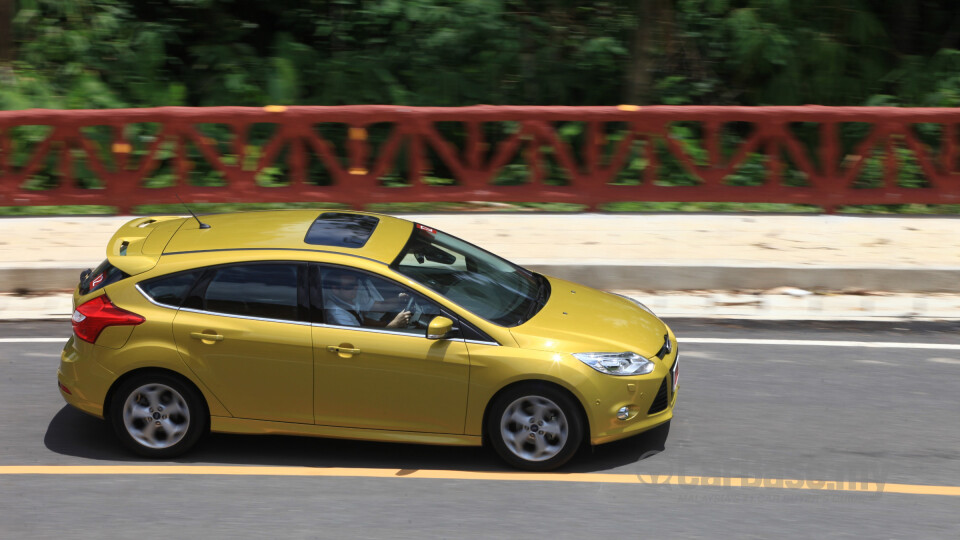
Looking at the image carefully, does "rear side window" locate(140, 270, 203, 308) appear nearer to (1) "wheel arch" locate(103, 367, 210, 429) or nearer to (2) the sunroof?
(1) "wheel arch" locate(103, 367, 210, 429)

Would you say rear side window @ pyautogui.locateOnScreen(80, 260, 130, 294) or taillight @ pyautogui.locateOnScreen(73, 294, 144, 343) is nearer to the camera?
taillight @ pyautogui.locateOnScreen(73, 294, 144, 343)

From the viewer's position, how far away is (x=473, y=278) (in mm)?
6965

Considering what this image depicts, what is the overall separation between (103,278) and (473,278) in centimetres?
236

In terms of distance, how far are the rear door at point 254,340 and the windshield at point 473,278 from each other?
2.32 feet

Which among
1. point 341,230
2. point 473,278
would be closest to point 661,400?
point 473,278

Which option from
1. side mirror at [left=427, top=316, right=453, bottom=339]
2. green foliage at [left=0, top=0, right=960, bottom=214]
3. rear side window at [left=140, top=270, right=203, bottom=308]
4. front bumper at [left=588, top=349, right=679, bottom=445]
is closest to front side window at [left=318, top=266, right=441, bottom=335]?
side mirror at [left=427, top=316, right=453, bottom=339]

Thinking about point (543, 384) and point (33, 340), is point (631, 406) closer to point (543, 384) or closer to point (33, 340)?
point (543, 384)

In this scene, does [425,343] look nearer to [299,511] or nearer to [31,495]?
[299,511]

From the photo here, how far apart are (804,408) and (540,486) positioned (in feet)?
7.86

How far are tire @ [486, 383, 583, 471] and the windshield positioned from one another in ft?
1.57

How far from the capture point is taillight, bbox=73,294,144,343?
21.1 ft

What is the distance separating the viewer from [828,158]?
41.9ft

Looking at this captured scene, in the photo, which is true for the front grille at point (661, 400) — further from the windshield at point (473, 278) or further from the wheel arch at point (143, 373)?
the wheel arch at point (143, 373)

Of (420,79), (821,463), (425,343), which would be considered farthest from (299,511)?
(420,79)
